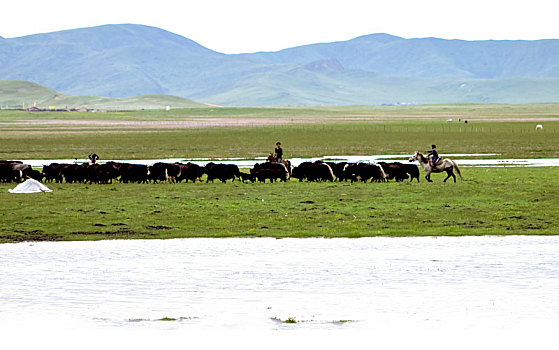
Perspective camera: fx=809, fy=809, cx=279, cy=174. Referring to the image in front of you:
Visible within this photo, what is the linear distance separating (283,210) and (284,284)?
9525 mm

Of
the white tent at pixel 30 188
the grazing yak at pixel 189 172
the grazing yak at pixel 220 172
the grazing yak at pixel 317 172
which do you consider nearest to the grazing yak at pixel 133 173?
the grazing yak at pixel 189 172

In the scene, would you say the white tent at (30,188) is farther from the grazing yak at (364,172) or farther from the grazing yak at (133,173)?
the grazing yak at (364,172)

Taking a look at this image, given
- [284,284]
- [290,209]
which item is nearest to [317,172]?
[290,209]

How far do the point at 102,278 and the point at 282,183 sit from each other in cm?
1808

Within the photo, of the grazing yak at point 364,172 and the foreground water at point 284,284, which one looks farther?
the grazing yak at point 364,172

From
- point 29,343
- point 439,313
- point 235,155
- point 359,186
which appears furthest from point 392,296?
point 235,155

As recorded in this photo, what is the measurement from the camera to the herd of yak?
3055cm

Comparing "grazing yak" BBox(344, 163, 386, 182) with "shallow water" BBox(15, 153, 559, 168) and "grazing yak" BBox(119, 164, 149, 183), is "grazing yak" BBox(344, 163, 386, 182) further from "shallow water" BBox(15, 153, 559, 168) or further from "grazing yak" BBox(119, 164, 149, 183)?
"shallow water" BBox(15, 153, 559, 168)

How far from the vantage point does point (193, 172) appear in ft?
104

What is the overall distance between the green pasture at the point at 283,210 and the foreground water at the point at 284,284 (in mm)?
1457

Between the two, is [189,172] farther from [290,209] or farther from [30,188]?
[290,209]

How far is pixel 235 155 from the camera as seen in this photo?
51.8m

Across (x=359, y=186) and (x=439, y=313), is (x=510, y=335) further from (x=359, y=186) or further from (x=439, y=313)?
(x=359, y=186)

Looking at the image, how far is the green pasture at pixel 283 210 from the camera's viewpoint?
18016mm
